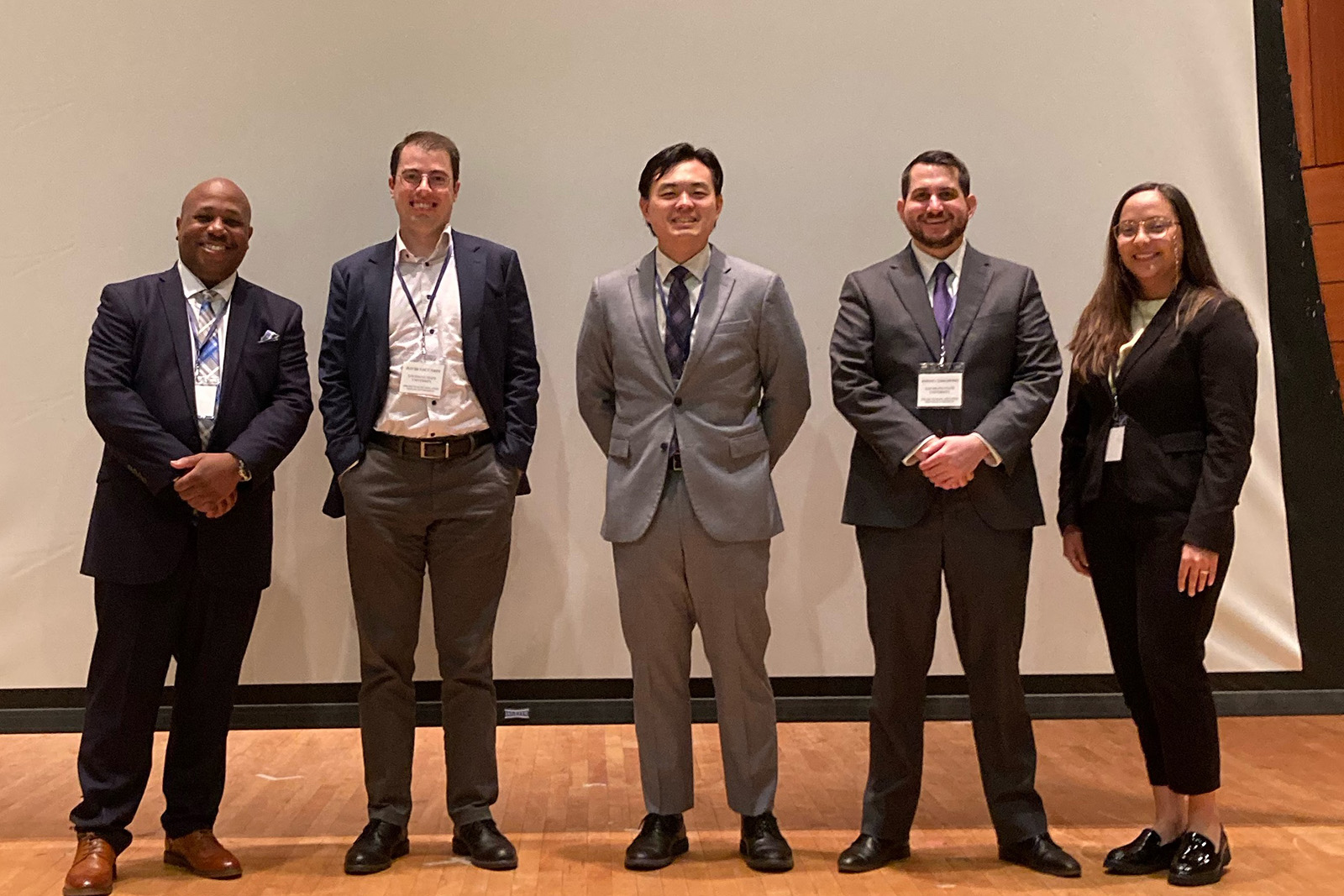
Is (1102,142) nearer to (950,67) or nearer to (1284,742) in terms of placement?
(950,67)

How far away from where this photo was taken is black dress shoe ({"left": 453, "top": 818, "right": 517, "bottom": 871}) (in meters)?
2.92

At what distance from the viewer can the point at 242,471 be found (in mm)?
2936

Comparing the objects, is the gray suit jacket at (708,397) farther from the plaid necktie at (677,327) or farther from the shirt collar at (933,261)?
the shirt collar at (933,261)

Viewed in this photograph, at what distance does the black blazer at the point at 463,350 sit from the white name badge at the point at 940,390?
102cm

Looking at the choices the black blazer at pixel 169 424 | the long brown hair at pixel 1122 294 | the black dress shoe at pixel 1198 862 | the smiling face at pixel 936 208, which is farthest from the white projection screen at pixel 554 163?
the black dress shoe at pixel 1198 862

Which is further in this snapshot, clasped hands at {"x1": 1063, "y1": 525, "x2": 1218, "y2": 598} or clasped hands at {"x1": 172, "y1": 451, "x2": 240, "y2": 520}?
clasped hands at {"x1": 172, "y1": 451, "x2": 240, "y2": 520}

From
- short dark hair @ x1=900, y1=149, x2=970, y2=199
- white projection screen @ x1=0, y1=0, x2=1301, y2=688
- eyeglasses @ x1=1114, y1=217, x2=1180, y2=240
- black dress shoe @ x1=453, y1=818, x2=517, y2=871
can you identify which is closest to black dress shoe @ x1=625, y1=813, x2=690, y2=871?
black dress shoe @ x1=453, y1=818, x2=517, y2=871

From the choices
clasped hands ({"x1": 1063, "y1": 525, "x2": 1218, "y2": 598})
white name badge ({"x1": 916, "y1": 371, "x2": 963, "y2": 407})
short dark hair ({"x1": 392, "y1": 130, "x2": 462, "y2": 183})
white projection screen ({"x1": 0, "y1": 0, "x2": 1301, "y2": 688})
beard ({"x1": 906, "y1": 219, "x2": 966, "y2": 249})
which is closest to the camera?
clasped hands ({"x1": 1063, "y1": 525, "x2": 1218, "y2": 598})

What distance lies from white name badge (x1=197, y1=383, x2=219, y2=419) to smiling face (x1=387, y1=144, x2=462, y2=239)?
2.21ft

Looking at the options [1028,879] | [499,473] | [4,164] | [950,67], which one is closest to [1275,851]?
[1028,879]

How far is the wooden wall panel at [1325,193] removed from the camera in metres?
4.30

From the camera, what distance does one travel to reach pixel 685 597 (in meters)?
3.00

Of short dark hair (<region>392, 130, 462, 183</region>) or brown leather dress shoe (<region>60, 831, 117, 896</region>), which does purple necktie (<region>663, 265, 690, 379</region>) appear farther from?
brown leather dress shoe (<region>60, 831, 117, 896</region>)

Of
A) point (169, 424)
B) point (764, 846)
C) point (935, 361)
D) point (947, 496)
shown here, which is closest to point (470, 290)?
point (169, 424)
